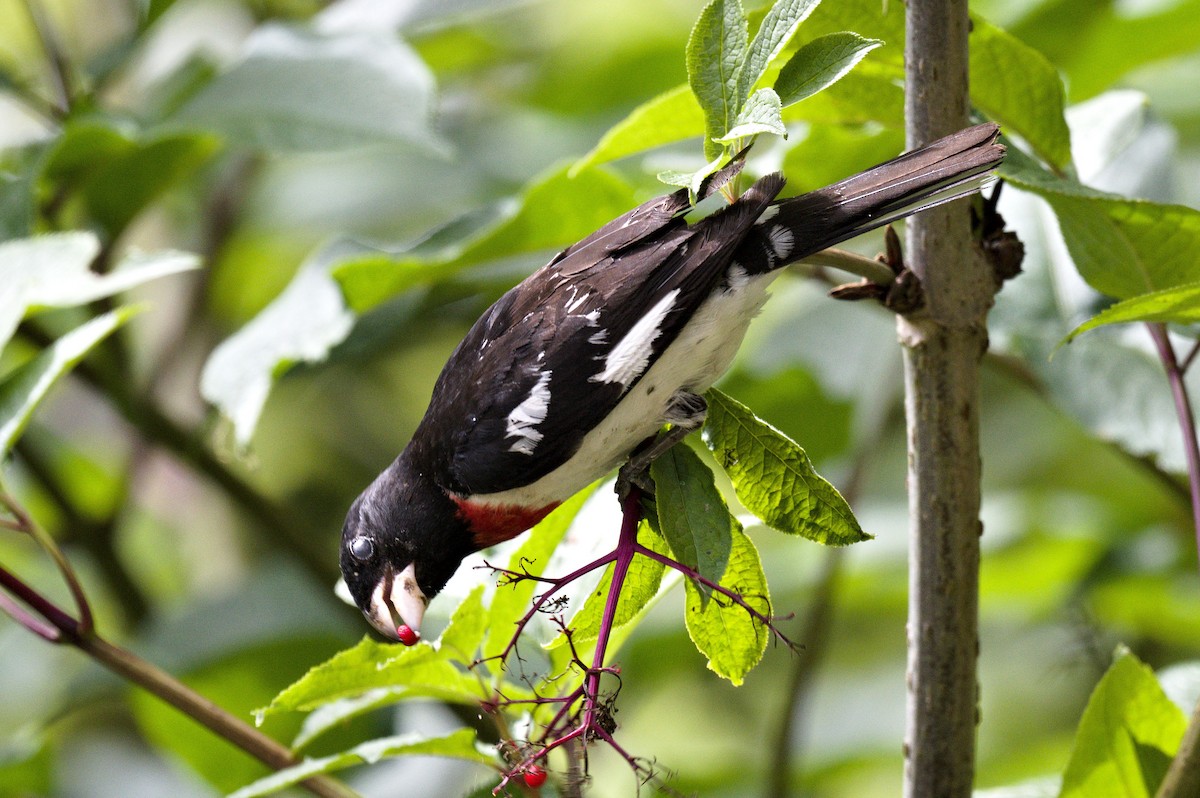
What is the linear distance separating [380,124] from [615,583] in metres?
1.14

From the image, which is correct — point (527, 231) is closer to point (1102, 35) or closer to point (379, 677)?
point (379, 677)

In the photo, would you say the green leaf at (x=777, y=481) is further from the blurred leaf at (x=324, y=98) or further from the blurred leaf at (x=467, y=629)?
the blurred leaf at (x=324, y=98)

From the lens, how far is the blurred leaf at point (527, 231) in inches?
61.1

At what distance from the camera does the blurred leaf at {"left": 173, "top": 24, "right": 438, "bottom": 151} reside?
1.82 m

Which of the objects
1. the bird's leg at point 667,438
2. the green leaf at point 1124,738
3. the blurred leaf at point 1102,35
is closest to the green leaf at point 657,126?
the bird's leg at point 667,438

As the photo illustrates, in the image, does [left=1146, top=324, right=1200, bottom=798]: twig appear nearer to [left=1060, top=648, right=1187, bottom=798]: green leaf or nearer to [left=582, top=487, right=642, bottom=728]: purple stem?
[left=1060, top=648, right=1187, bottom=798]: green leaf

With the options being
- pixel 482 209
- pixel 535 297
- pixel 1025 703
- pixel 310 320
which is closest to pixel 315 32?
pixel 482 209

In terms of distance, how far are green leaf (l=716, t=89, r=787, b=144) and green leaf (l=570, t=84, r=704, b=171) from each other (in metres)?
0.30

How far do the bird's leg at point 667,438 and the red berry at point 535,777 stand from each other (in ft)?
0.83

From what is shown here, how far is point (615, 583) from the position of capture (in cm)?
91

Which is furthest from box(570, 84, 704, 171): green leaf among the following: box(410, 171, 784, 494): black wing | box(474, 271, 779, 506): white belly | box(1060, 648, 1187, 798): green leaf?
box(1060, 648, 1187, 798): green leaf

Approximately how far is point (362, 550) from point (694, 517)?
618mm

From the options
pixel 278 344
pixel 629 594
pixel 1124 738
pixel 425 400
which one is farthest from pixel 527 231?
pixel 425 400

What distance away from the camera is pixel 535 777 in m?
1.09
